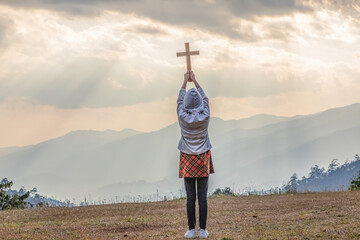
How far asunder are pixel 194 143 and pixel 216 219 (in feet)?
16.3

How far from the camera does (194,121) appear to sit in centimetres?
1317

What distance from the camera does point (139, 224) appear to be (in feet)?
57.3

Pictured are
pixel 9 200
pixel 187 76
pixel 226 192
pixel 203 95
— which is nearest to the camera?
pixel 203 95

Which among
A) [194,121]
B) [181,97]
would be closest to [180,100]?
[181,97]

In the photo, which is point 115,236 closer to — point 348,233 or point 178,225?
point 178,225

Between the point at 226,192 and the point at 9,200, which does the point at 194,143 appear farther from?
the point at 9,200

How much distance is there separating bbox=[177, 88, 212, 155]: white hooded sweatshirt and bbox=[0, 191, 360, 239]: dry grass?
6.33 ft

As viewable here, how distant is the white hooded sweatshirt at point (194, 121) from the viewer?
43.4 feet

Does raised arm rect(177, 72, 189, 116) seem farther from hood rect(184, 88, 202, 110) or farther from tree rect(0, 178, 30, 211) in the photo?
tree rect(0, 178, 30, 211)

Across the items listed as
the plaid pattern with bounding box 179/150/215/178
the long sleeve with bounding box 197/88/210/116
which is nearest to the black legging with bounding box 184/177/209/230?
the plaid pattern with bounding box 179/150/215/178

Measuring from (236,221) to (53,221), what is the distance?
5.23 meters

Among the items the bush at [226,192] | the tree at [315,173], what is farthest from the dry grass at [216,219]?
the tree at [315,173]

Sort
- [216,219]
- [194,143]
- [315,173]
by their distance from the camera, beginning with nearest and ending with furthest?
[194,143]
[216,219]
[315,173]

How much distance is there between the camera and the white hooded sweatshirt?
43.4ft
